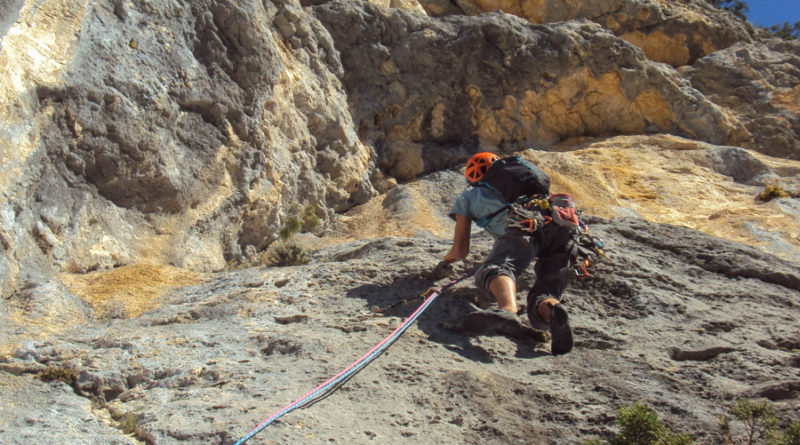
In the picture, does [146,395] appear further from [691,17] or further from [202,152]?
[691,17]

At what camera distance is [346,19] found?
12.5 metres

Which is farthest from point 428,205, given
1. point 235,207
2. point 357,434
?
point 357,434

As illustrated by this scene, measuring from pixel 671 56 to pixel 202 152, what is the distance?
15048mm

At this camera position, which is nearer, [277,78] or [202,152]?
[202,152]

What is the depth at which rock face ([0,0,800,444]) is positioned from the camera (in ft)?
11.7

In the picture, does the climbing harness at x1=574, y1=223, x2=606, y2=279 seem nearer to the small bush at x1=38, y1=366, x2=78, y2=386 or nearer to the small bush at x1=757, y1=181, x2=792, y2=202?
the small bush at x1=38, y1=366, x2=78, y2=386

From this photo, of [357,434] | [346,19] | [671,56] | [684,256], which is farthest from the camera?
[671,56]

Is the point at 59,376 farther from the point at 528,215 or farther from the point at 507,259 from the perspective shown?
the point at 528,215

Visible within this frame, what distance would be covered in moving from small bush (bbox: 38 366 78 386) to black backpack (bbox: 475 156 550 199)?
11.1 ft

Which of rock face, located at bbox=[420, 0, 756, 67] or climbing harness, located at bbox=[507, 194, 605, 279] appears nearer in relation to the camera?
climbing harness, located at bbox=[507, 194, 605, 279]

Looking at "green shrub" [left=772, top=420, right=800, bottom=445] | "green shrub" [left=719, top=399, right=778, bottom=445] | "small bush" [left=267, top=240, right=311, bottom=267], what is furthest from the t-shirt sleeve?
"green shrub" [left=772, top=420, right=800, bottom=445]

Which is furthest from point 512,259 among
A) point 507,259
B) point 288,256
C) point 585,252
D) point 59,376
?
point 59,376

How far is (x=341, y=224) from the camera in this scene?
10.7 m

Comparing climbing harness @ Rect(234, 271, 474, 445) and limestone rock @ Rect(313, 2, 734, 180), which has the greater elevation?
limestone rock @ Rect(313, 2, 734, 180)
